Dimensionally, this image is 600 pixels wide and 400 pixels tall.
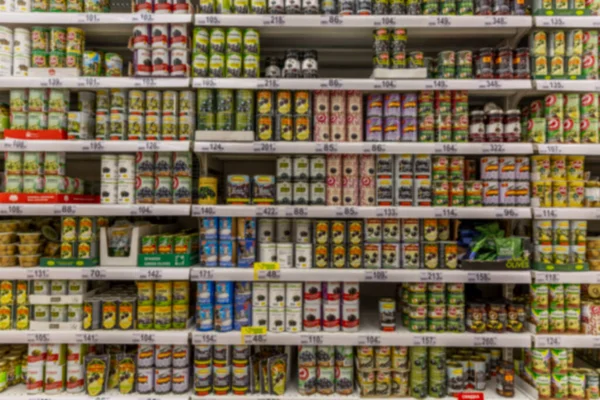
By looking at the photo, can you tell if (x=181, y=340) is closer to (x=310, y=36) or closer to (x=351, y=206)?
(x=351, y=206)

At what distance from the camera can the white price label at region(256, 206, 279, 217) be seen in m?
2.36

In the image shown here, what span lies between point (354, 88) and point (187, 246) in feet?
4.59

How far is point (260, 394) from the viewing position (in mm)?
2340

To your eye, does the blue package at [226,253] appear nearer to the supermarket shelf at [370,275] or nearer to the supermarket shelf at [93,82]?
the supermarket shelf at [370,275]

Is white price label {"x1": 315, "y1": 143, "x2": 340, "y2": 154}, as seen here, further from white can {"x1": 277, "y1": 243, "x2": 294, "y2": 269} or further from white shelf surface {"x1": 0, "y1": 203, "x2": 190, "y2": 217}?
white shelf surface {"x1": 0, "y1": 203, "x2": 190, "y2": 217}

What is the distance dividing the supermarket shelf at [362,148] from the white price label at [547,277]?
0.74m

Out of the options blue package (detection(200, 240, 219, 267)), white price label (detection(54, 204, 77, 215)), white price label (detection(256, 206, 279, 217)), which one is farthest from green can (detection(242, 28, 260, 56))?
white price label (detection(54, 204, 77, 215))

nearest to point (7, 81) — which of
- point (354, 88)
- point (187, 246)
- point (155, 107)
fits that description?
point (155, 107)

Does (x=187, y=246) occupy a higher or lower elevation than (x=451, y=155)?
lower

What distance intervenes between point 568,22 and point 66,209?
3249mm

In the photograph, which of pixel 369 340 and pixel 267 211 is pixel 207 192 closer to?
pixel 267 211

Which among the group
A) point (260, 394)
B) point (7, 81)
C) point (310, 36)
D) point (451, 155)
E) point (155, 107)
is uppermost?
point (310, 36)

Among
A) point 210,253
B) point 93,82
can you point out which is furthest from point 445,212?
point 93,82

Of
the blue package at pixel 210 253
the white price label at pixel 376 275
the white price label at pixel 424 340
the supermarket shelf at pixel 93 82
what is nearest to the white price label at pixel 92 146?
the supermarket shelf at pixel 93 82
